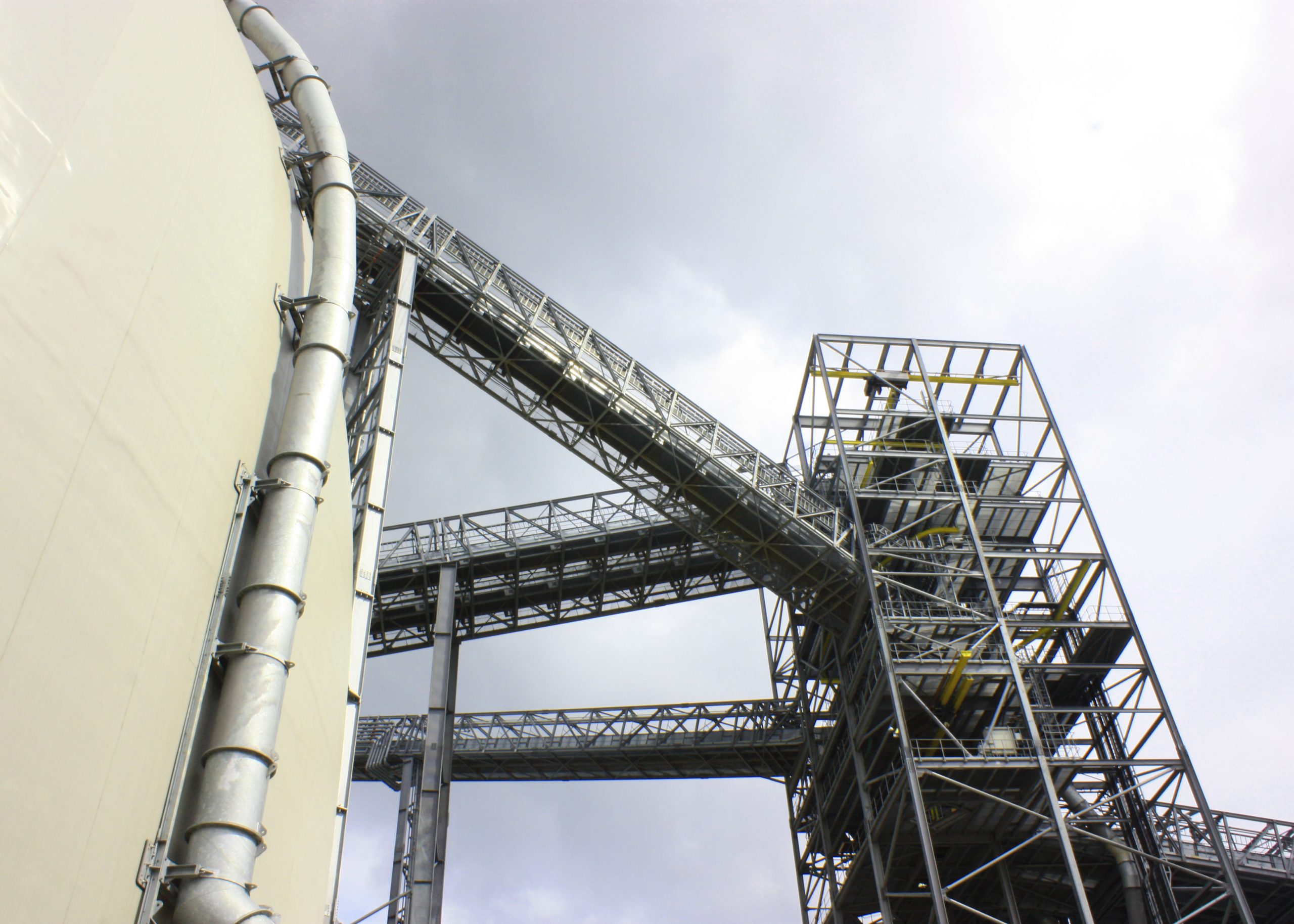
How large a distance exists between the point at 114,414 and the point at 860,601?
70.0ft

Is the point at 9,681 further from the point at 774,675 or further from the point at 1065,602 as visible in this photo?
the point at 774,675

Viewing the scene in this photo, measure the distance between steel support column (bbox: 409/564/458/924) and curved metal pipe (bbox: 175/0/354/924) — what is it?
14490mm

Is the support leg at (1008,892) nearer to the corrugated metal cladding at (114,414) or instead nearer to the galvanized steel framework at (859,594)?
the galvanized steel framework at (859,594)

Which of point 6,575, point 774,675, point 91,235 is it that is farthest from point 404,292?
point 774,675

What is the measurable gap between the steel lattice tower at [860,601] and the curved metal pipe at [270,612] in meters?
6.25

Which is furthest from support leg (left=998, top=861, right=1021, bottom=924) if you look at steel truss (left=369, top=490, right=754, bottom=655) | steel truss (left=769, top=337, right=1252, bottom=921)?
steel truss (left=369, top=490, right=754, bottom=655)

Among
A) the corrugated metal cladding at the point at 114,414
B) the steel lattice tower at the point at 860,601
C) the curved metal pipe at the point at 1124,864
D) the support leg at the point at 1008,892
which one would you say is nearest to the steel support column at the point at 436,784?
the steel lattice tower at the point at 860,601

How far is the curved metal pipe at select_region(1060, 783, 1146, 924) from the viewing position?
21.5m

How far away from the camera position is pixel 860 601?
83.1 ft

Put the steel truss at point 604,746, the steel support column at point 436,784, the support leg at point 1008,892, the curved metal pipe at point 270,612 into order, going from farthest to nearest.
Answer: the steel truss at point 604,746
the steel support column at point 436,784
the support leg at point 1008,892
the curved metal pipe at point 270,612

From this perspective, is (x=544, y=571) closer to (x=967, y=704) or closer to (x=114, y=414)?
(x=967, y=704)

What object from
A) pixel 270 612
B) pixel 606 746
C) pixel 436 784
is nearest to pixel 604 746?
pixel 606 746

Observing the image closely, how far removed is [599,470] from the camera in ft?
81.0

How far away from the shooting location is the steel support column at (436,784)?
883 inches
